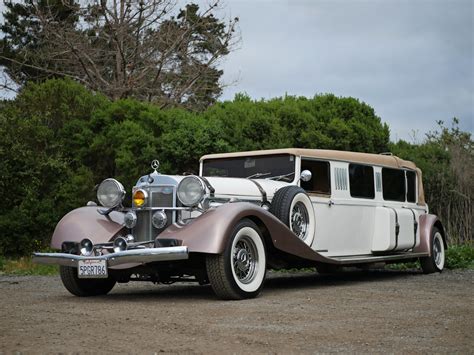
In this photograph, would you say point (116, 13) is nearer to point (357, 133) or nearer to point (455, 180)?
point (357, 133)

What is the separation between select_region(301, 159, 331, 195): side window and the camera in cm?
983

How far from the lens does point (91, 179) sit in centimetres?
1600

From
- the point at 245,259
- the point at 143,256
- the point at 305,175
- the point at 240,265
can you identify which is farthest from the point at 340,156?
the point at 143,256

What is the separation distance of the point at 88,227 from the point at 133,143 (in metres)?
7.73

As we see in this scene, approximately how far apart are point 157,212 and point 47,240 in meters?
7.94

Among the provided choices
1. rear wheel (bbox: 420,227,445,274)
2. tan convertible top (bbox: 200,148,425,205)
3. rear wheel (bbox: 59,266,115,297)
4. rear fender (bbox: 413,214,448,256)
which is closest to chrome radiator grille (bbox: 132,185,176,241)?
rear wheel (bbox: 59,266,115,297)

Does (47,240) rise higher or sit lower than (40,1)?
lower

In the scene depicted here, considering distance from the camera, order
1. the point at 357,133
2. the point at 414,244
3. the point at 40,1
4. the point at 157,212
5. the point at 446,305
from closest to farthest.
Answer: the point at 446,305 < the point at 157,212 < the point at 414,244 < the point at 357,133 < the point at 40,1

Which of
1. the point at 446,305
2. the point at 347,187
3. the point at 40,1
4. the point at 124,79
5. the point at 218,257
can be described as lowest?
the point at 446,305

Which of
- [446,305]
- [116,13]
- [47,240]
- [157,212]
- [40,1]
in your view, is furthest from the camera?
[40,1]

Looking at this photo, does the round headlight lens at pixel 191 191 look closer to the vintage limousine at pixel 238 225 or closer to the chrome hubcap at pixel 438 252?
the vintage limousine at pixel 238 225

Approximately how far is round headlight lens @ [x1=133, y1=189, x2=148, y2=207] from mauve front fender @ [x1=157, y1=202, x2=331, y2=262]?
1.94 ft

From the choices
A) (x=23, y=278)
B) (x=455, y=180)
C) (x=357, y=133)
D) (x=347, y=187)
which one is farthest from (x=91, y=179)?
(x=455, y=180)

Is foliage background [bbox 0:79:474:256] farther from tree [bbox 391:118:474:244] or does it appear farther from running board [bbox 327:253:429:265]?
running board [bbox 327:253:429:265]
